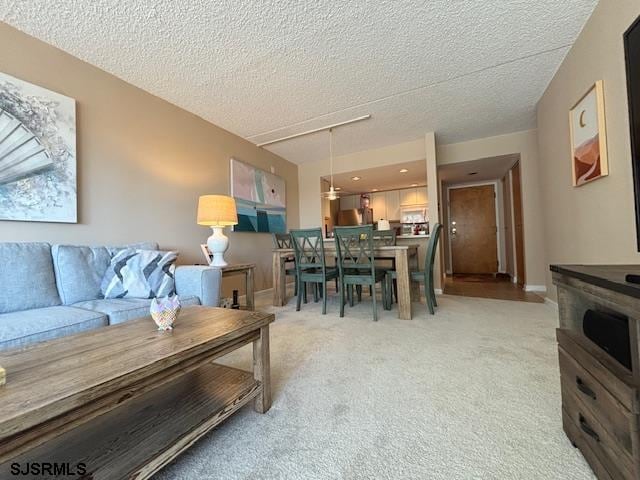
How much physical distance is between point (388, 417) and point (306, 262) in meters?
2.12

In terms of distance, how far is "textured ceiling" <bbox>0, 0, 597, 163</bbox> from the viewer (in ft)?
6.01

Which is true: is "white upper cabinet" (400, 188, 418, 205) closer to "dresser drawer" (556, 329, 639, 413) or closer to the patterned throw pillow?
the patterned throw pillow

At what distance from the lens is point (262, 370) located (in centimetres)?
121

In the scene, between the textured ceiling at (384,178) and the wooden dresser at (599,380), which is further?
the textured ceiling at (384,178)

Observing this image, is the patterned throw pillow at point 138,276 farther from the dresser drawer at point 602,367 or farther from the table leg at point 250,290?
the dresser drawer at point 602,367

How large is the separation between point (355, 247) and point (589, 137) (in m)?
2.01

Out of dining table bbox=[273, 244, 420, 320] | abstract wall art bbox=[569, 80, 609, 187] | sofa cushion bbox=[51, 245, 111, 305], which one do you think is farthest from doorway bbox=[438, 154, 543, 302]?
sofa cushion bbox=[51, 245, 111, 305]

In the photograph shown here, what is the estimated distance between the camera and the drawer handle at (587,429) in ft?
2.57

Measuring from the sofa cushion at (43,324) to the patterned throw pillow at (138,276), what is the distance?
0.35m

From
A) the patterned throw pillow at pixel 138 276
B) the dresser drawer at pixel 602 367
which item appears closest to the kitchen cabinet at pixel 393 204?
the patterned throw pillow at pixel 138 276

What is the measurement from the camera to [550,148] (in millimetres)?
2811

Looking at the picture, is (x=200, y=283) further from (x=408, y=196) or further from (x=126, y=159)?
(x=408, y=196)

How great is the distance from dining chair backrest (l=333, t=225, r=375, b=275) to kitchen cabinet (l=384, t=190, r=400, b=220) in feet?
13.9

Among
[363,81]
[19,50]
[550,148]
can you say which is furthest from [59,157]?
[550,148]
